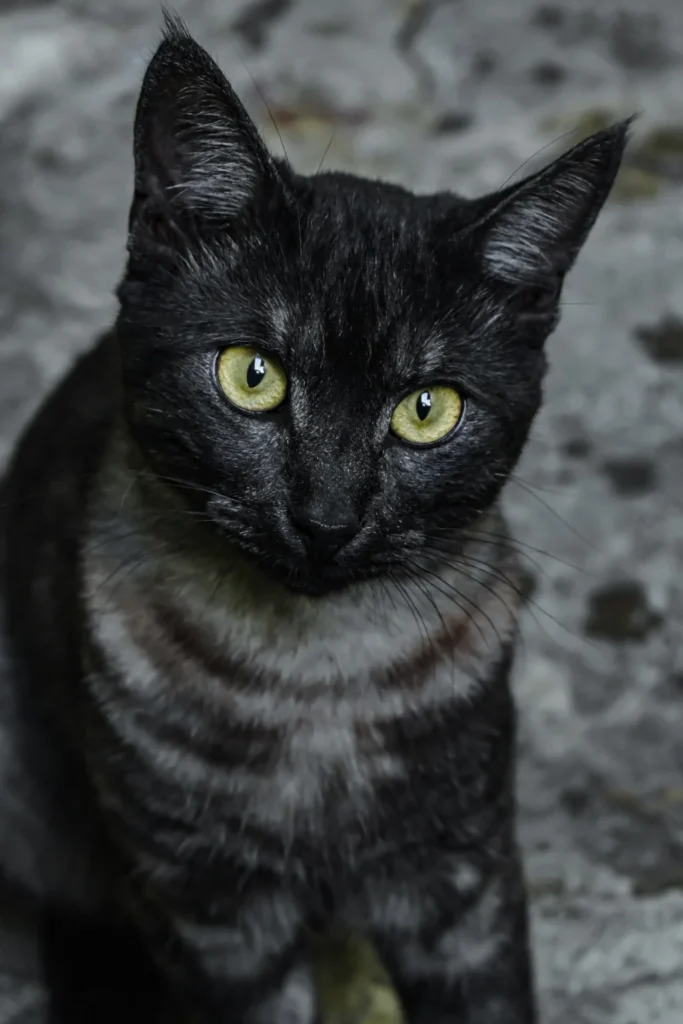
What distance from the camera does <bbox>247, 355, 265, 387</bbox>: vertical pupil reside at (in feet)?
3.25

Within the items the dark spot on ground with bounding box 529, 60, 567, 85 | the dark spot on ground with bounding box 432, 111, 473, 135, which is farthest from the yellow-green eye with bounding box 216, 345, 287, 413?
the dark spot on ground with bounding box 529, 60, 567, 85

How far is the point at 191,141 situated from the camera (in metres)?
1.00

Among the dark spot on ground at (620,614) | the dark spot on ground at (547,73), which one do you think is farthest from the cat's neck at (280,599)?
the dark spot on ground at (547,73)

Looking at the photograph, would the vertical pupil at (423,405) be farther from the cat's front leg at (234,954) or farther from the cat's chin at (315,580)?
the cat's front leg at (234,954)

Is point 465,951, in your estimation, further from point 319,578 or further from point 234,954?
point 319,578

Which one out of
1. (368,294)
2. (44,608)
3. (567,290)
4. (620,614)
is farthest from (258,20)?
(368,294)

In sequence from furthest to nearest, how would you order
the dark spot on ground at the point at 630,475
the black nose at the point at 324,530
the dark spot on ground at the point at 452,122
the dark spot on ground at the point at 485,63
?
the dark spot on ground at the point at 485,63, the dark spot on ground at the point at 452,122, the dark spot on ground at the point at 630,475, the black nose at the point at 324,530

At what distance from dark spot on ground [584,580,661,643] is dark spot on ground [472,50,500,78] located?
1100 mm

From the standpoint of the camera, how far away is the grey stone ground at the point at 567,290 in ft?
4.73

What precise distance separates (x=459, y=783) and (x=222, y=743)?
0.20m

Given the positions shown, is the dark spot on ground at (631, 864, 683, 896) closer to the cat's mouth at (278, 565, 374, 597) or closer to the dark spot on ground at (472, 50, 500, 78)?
the cat's mouth at (278, 565, 374, 597)

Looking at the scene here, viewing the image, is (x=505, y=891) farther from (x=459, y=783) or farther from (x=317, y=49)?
(x=317, y=49)

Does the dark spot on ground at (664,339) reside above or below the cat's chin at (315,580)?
above

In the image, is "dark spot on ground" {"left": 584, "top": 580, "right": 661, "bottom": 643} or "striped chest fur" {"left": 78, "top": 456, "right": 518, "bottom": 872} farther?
"dark spot on ground" {"left": 584, "top": 580, "right": 661, "bottom": 643}
